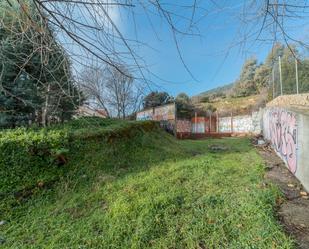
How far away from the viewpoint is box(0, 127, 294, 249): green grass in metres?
3.03

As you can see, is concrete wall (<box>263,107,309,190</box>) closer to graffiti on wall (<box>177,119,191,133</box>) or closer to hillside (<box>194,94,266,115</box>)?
graffiti on wall (<box>177,119,191,133</box>)

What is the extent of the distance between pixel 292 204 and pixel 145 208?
201 cm

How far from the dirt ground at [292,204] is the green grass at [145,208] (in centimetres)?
16

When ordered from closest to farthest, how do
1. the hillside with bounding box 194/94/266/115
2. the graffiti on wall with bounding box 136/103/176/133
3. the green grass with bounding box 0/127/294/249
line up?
the green grass with bounding box 0/127/294/249 → the graffiti on wall with bounding box 136/103/176/133 → the hillside with bounding box 194/94/266/115

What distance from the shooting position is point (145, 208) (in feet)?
12.0

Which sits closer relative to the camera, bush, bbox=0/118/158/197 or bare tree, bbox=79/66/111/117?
bare tree, bbox=79/66/111/117

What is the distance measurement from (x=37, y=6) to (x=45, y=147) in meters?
3.81

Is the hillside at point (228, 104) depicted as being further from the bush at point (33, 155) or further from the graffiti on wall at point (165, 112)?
the bush at point (33, 155)

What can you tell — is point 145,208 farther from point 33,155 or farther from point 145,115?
point 145,115

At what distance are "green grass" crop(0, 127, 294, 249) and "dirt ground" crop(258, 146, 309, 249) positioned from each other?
161 mm

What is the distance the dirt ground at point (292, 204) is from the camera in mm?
2848

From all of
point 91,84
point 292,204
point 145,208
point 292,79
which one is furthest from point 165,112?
point 91,84

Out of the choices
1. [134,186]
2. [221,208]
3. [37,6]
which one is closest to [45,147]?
[134,186]

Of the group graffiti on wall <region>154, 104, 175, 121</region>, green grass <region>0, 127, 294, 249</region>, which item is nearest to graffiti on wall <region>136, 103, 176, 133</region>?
graffiti on wall <region>154, 104, 175, 121</region>
